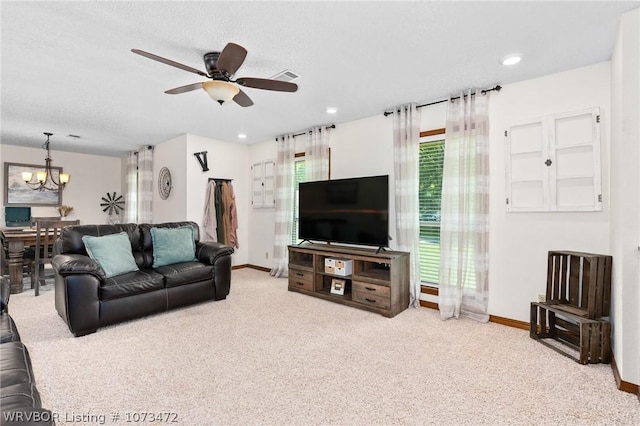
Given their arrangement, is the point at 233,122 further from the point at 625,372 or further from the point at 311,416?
the point at 625,372

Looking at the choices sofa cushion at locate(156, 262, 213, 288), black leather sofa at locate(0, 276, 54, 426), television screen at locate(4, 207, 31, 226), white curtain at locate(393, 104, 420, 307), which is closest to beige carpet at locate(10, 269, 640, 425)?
sofa cushion at locate(156, 262, 213, 288)

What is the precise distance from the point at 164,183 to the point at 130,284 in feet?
10.5

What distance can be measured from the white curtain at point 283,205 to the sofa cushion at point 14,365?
374 centimetres

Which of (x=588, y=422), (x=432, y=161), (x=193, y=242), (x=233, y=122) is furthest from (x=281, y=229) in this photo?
(x=588, y=422)

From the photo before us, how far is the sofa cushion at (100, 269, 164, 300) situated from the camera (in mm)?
2999

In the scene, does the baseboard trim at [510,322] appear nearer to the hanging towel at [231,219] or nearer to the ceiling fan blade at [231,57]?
the ceiling fan blade at [231,57]

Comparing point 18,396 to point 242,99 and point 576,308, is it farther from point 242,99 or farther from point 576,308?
point 576,308

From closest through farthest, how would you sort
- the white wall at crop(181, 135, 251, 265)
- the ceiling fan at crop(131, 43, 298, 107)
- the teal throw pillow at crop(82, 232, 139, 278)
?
the ceiling fan at crop(131, 43, 298, 107) < the teal throw pillow at crop(82, 232, 139, 278) < the white wall at crop(181, 135, 251, 265)

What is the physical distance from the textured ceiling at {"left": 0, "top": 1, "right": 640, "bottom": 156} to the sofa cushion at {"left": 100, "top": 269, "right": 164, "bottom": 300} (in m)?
2.00

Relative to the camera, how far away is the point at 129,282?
10.3 ft

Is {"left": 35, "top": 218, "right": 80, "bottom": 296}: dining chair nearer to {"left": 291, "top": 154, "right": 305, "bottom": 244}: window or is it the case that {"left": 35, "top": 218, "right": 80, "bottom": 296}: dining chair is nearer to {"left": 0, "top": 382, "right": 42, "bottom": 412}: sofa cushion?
{"left": 291, "top": 154, "right": 305, "bottom": 244}: window

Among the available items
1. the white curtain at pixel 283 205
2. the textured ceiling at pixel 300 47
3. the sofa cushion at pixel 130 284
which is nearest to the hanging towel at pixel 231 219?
the white curtain at pixel 283 205

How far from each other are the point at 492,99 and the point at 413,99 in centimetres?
82

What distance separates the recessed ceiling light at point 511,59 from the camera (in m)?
2.63
